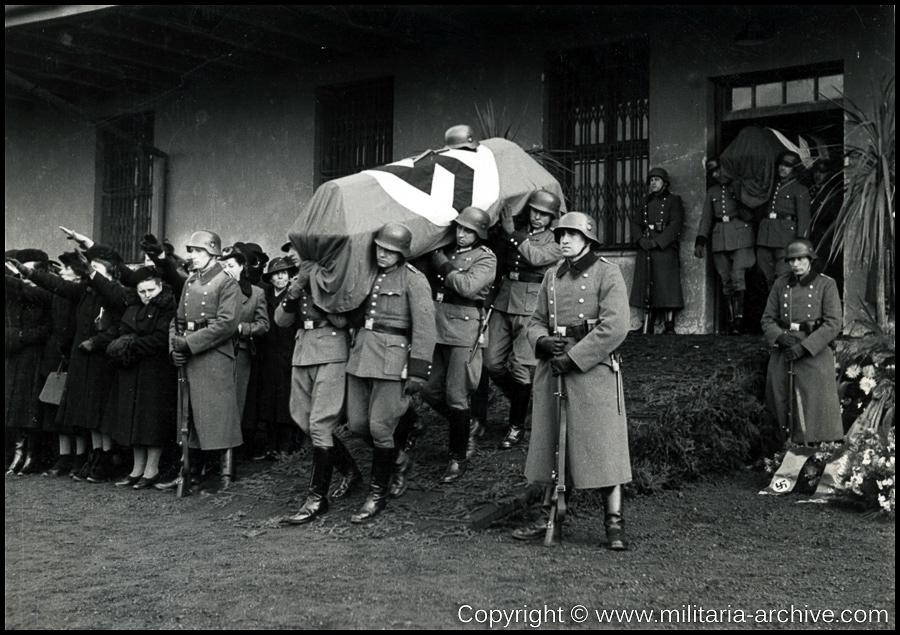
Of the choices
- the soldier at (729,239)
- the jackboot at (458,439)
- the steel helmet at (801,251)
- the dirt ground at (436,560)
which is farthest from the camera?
the soldier at (729,239)

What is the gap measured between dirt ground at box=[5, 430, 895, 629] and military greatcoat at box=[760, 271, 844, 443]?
0.56 m

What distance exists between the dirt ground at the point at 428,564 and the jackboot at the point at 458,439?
4.7 inches

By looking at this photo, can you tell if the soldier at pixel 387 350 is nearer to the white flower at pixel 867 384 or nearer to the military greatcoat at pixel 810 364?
the military greatcoat at pixel 810 364

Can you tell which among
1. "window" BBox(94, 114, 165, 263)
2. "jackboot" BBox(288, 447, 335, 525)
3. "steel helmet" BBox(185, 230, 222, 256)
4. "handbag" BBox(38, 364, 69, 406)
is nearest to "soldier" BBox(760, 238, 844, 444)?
"jackboot" BBox(288, 447, 335, 525)

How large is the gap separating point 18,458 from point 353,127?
17.9 ft

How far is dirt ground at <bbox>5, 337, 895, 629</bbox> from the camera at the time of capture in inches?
148

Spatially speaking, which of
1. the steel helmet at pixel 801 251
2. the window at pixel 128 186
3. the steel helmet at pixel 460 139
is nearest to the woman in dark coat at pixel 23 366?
the steel helmet at pixel 460 139

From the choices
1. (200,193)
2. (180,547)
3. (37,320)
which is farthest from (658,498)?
(200,193)

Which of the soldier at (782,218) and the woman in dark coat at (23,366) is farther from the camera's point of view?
the soldier at (782,218)

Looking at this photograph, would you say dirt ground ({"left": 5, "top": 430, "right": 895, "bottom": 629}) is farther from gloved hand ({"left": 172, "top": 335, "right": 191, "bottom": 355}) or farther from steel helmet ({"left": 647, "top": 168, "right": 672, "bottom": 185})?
steel helmet ({"left": 647, "top": 168, "right": 672, "bottom": 185})

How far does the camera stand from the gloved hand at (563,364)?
4.89 meters

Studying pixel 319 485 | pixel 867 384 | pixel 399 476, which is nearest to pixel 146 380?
pixel 319 485

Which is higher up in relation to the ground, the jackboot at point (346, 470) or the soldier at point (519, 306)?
the soldier at point (519, 306)

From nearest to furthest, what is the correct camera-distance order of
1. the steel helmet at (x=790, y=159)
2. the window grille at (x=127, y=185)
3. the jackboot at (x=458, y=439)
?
→ the jackboot at (x=458, y=439) → the steel helmet at (x=790, y=159) → the window grille at (x=127, y=185)
